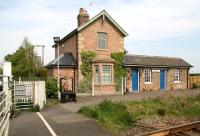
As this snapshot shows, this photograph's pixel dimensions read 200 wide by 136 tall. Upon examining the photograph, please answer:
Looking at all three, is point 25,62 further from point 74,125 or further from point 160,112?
point 74,125

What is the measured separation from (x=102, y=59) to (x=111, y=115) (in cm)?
1535

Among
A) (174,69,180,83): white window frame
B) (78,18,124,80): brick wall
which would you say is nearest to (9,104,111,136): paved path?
(78,18,124,80): brick wall

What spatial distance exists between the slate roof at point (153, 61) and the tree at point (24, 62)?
1937 cm

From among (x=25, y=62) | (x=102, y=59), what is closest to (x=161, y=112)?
(x=102, y=59)

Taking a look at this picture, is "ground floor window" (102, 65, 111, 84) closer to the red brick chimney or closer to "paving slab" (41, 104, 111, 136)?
the red brick chimney

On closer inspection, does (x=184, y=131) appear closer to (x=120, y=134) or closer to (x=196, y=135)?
(x=196, y=135)

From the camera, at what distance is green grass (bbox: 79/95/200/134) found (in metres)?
14.3

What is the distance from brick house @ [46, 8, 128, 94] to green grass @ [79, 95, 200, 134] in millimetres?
9958

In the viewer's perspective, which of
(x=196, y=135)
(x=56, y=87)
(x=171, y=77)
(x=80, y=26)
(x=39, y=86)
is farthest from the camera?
(x=171, y=77)

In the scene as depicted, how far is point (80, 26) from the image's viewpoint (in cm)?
2970

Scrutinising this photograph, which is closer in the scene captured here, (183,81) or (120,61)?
(120,61)

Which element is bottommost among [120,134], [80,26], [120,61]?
[120,134]

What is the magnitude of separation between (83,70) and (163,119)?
597 inches

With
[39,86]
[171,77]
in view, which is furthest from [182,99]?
[171,77]
